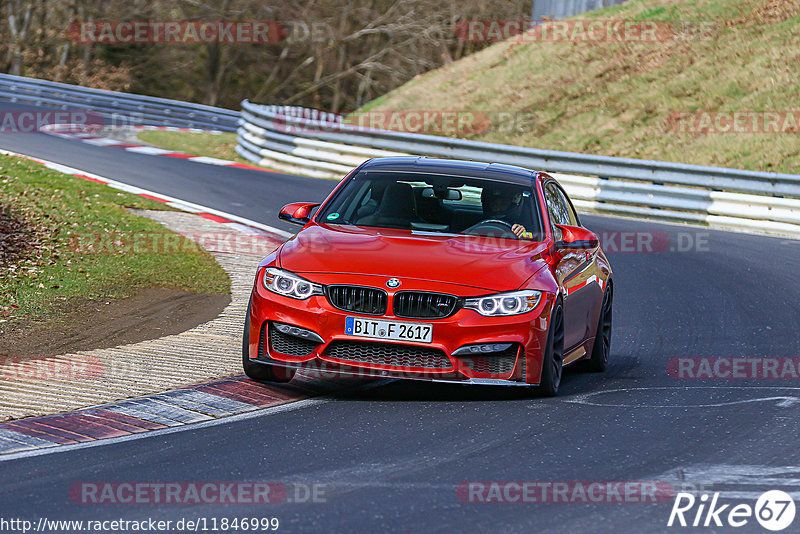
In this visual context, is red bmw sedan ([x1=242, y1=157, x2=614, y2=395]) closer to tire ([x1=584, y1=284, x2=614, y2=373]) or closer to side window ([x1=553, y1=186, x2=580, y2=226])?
tire ([x1=584, y1=284, x2=614, y2=373])

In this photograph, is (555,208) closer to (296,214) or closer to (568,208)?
(568,208)

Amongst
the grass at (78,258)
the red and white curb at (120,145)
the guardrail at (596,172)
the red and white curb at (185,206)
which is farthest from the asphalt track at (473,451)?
the red and white curb at (120,145)

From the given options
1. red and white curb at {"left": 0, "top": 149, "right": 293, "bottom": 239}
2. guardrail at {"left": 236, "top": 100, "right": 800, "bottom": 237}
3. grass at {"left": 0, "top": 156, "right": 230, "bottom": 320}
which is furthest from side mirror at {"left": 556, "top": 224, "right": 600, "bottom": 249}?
guardrail at {"left": 236, "top": 100, "right": 800, "bottom": 237}

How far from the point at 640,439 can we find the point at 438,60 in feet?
140

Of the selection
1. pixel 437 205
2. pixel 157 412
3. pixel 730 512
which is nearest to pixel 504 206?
pixel 437 205

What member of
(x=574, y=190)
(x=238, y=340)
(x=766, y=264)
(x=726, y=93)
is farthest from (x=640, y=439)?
(x=726, y=93)

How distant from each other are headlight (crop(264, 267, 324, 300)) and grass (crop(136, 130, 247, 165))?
18.9 meters

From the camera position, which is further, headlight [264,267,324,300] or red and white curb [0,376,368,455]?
headlight [264,267,324,300]

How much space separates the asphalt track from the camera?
531cm

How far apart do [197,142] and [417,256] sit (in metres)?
22.7

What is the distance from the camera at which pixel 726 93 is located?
28.3m

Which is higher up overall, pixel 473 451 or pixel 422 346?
pixel 422 346

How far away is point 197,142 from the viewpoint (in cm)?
2989

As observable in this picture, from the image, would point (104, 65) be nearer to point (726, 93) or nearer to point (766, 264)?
point (726, 93)
